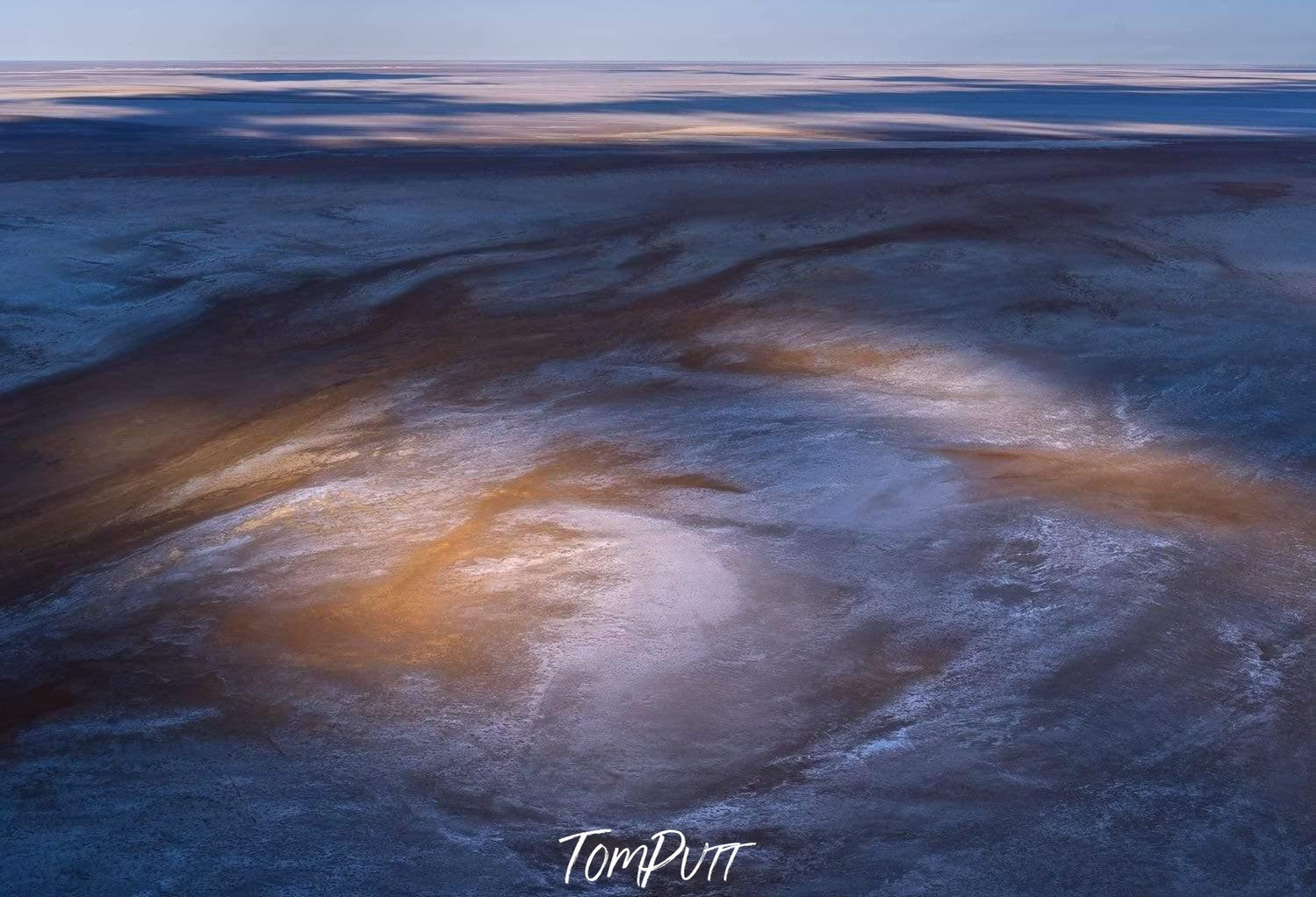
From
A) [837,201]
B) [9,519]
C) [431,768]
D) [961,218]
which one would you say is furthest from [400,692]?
[837,201]

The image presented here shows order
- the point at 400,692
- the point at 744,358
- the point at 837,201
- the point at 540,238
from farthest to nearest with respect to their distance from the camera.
A: 1. the point at 837,201
2. the point at 540,238
3. the point at 744,358
4. the point at 400,692

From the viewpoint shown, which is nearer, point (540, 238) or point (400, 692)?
point (400, 692)

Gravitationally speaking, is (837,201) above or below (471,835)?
above

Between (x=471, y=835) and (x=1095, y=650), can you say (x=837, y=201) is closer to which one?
(x=1095, y=650)

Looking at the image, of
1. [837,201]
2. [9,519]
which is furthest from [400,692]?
[837,201]

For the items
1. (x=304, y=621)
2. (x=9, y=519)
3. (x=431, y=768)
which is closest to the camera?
(x=431, y=768)

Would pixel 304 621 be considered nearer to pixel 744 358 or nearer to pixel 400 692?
pixel 400 692
